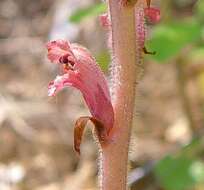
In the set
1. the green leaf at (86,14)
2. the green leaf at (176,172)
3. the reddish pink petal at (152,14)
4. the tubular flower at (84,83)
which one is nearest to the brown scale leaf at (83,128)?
the tubular flower at (84,83)

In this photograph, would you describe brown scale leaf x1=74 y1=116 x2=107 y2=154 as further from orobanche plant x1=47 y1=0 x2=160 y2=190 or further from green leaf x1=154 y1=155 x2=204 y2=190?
green leaf x1=154 y1=155 x2=204 y2=190

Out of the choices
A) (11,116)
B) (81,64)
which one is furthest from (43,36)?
(81,64)

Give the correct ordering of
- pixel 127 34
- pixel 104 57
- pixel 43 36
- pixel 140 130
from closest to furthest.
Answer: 1. pixel 127 34
2. pixel 104 57
3. pixel 140 130
4. pixel 43 36

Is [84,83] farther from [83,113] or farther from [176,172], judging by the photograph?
[83,113]

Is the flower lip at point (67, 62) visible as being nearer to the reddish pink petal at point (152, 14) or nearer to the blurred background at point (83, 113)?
the reddish pink petal at point (152, 14)

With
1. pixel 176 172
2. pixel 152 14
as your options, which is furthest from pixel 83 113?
pixel 152 14

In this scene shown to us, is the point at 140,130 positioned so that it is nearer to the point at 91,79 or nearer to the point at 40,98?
the point at 40,98
